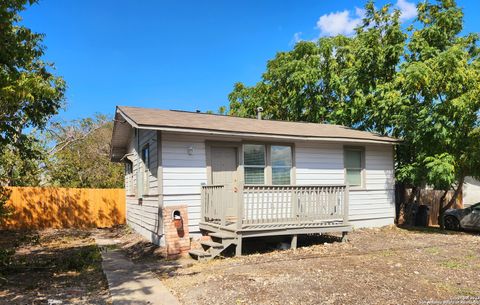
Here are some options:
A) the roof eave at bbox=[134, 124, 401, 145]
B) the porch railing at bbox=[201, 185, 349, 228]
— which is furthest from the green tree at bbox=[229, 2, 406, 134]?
the porch railing at bbox=[201, 185, 349, 228]

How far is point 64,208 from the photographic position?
17141 millimetres

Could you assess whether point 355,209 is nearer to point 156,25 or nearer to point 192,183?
point 192,183

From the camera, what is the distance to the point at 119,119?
41.9 ft

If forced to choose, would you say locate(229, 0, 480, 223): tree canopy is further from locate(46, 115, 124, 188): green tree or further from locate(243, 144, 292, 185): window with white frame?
locate(46, 115, 124, 188): green tree

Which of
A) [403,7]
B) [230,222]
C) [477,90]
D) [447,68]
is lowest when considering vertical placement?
[230,222]

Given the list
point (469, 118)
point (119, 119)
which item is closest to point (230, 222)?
point (119, 119)

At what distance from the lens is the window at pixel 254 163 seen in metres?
10.5

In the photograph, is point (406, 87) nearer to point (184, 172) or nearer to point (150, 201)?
point (184, 172)

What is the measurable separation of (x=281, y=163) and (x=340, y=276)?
5097 mm

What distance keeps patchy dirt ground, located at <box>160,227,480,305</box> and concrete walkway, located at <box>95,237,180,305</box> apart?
9.2 inches

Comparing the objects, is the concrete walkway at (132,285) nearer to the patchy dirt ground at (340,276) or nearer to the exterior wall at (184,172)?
the patchy dirt ground at (340,276)

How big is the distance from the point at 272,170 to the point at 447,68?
6.19m

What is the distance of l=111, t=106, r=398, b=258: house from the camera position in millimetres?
8719

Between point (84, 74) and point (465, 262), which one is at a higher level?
point (84, 74)
